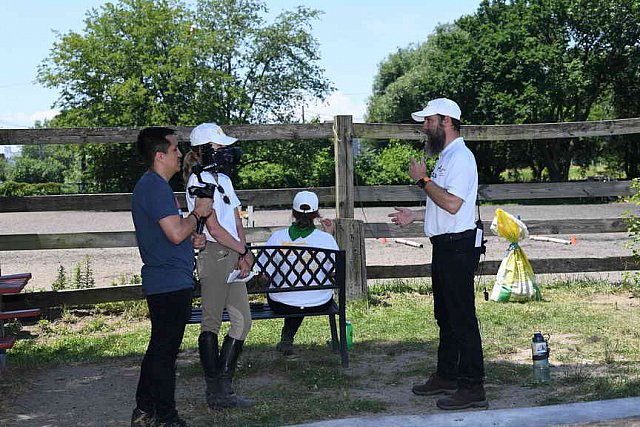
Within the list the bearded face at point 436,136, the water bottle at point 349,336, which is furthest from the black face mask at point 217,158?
the water bottle at point 349,336

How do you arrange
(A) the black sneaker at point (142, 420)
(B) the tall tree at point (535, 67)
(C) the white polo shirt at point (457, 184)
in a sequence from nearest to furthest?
(A) the black sneaker at point (142, 420) < (C) the white polo shirt at point (457, 184) < (B) the tall tree at point (535, 67)

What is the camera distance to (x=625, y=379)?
516cm

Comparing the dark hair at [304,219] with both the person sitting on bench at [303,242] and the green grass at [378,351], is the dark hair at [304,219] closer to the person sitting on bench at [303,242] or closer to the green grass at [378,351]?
the person sitting on bench at [303,242]

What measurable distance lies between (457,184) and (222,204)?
138 centimetres

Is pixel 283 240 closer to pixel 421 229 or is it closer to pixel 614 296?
pixel 421 229

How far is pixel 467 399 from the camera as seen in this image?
4.64m

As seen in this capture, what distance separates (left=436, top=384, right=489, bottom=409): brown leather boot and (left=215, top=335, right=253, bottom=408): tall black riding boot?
120 centimetres

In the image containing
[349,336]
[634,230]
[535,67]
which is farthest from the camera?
[535,67]

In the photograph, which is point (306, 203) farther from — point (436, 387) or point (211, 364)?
point (436, 387)

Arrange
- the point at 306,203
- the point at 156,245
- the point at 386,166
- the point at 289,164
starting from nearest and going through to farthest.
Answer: the point at 156,245
the point at 306,203
the point at 289,164
the point at 386,166

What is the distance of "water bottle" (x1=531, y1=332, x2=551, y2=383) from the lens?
5.11m

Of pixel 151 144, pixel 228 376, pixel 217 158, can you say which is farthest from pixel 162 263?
pixel 228 376

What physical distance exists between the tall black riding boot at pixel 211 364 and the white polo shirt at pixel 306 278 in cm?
101

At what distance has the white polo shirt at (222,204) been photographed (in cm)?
463
